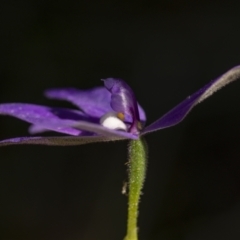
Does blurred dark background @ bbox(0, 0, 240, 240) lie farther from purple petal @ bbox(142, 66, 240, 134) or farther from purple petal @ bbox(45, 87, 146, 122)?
purple petal @ bbox(142, 66, 240, 134)

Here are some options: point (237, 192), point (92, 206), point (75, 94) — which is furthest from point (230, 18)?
Result: point (75, 94)

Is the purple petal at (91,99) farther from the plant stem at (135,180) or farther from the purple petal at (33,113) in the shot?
the plant stem at (135,180)

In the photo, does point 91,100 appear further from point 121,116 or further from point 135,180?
point 135,180

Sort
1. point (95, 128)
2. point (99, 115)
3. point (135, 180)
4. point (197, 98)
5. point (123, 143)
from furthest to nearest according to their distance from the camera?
point (123, 143), point (99, 115), point (135, 180), point (197, 98), point (95, 128)

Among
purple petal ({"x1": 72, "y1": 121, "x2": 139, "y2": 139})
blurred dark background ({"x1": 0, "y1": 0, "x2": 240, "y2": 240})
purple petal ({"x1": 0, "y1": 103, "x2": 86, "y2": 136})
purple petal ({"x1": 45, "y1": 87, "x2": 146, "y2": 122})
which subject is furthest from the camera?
blurred dark background ({"x1": 0, "y1": 0, "x2": 240, "y2": 240})

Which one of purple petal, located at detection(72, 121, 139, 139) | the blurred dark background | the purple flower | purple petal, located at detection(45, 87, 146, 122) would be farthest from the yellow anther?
the blurred dark background

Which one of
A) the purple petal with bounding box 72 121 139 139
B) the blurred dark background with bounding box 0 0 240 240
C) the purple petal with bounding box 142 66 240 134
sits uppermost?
the blurred dark background with bounding box 0 0 240 240

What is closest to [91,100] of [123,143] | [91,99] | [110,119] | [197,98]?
[91,99]
